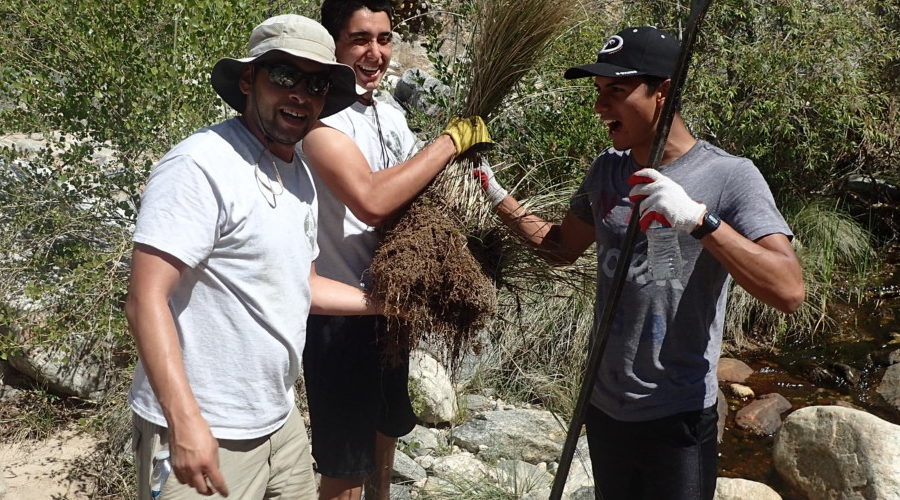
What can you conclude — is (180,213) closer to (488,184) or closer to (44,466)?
(488,184)

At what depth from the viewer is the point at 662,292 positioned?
2080 mm

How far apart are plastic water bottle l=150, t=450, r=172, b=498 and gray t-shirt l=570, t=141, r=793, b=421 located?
111 cm

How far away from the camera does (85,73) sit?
12.8ft

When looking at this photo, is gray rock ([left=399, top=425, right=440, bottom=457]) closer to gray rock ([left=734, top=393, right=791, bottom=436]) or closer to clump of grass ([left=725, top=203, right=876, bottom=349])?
gray rock ([left=734, top=393, right=791, bottom=436])

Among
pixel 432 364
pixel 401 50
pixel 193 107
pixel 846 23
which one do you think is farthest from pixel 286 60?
pixel 401 50

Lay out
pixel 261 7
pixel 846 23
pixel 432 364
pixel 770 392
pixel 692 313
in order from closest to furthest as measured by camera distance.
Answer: pixel 692 313 < pixel 261 7 < pixel 432 364 < pixel 770 392 < pixel 846 23

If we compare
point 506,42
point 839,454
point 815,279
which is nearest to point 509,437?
point 839,454

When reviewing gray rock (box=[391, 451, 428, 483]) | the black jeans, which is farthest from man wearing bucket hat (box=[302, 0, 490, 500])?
gray rock (box=[391, 451, 428, 483])

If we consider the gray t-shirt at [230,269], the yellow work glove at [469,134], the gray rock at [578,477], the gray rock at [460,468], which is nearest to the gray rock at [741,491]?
the gray rock at [578,477]

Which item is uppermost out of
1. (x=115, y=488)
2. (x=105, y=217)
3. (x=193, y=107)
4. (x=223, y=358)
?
(x=193, y=107)

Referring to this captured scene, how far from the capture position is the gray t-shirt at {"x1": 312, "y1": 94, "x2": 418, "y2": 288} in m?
2.26

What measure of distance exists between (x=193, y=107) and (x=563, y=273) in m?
2.08

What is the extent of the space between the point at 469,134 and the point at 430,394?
2.31m

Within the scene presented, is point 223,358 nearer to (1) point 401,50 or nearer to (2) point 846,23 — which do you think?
(2) point 846,23
